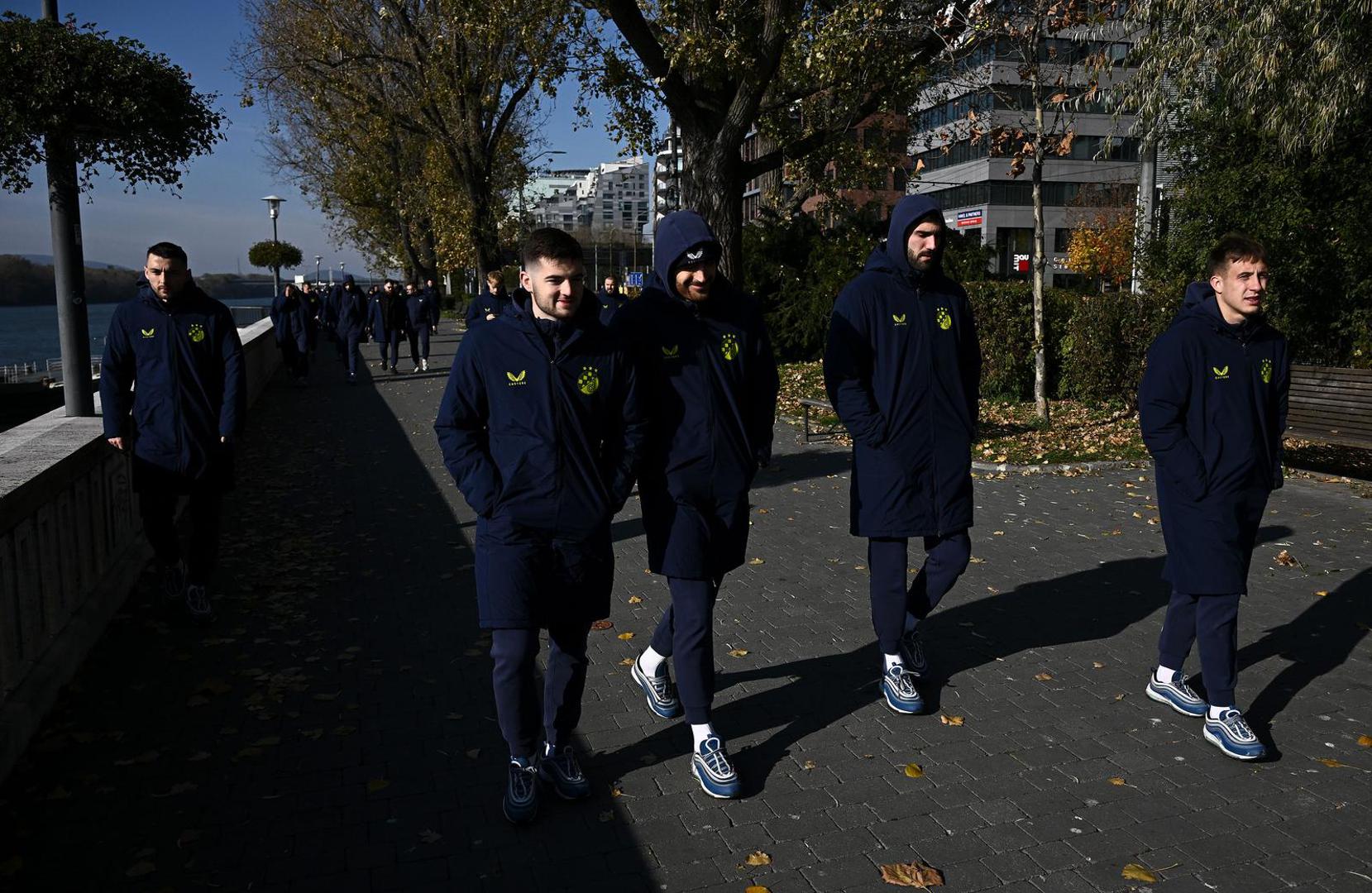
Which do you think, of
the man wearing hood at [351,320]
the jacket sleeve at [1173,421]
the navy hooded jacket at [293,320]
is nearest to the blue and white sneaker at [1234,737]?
the jacket sleeve at [1173,421]

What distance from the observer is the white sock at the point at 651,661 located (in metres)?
4.83

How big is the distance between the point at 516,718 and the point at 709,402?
4.29ft

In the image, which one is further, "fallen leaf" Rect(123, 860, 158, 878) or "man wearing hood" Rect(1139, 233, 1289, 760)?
"man wearing hood" Rect(1139, 233, 1289, 760)

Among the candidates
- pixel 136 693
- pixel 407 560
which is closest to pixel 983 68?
pixel 407 560

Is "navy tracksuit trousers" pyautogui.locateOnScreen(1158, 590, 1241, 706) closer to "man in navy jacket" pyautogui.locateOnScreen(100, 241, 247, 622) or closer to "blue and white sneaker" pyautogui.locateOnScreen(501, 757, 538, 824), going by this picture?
"blue and white sneaker" pyautogui.locateOnScreen(501, 757, 538, 824)

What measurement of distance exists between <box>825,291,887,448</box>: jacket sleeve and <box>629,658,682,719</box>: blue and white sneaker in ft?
4.37

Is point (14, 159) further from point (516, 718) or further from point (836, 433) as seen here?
point (836, 433)

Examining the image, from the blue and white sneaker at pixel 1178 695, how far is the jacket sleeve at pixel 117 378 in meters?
5.28

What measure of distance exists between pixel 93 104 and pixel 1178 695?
24.5 ft

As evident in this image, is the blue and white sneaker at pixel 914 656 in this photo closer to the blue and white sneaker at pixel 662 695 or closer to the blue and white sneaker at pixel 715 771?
the blue and white sneaker at pixel 662 695

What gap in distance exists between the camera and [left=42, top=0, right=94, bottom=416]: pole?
8039 millimetres

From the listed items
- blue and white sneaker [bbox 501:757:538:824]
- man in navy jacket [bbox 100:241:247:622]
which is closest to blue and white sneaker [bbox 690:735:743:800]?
blue and white sneaker [bbox 501:757:538:824]

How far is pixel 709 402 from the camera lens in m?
4.08

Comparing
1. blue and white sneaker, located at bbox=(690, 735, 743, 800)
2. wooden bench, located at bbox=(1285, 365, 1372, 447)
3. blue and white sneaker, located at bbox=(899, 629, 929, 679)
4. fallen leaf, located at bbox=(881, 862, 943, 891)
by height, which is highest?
wooden bench, located at bbox=(1285, 365, 1372, 447)
